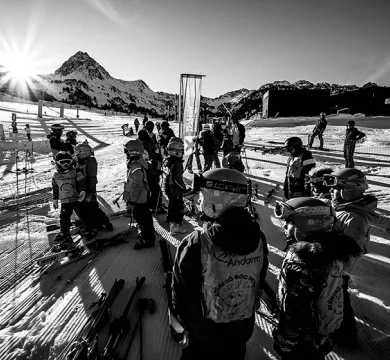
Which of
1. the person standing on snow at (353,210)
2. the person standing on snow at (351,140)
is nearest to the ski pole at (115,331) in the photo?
the person standing on snow at (353,210)

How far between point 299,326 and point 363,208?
1284mm

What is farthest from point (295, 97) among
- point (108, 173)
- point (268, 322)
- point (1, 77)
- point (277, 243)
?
point (1, 77)

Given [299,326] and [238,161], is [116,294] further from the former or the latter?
[238,161]

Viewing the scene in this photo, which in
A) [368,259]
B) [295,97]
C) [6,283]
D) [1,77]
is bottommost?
[6,283]

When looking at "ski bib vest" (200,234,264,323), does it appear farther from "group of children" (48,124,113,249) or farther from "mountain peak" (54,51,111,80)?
"mountain peak" (54,51,111,80)

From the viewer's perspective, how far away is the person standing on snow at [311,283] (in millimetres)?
1672

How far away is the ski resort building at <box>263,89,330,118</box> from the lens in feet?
95.3

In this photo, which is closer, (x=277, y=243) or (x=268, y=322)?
(x=268, y=322)

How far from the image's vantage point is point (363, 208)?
2.26 metres

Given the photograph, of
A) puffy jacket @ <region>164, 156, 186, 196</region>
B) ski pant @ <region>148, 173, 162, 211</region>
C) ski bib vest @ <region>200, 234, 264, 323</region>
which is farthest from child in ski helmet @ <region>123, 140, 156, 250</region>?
ski bib vest @ <region>200, 234, 264, 323</region>

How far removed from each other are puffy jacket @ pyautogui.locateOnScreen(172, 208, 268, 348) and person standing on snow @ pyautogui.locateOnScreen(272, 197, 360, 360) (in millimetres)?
250

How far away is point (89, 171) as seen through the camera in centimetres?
457

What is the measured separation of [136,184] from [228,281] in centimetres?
291

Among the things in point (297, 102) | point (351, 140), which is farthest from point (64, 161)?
point (297, 102)
